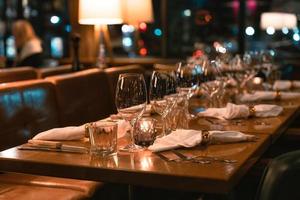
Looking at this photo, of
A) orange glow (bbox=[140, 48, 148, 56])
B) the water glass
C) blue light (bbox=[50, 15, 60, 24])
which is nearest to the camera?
the water glass

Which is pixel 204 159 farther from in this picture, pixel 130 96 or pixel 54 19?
pixel 54 19

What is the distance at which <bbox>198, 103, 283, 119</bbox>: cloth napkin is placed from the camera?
8.06 feet

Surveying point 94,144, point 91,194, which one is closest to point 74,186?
point 91,194

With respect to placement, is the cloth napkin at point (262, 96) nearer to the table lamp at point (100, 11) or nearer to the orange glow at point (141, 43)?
the table lamp at point (100, 11)

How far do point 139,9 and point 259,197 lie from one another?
16.2ft

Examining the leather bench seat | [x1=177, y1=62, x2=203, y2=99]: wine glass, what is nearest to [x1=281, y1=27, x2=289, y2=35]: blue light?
the leather bench seat

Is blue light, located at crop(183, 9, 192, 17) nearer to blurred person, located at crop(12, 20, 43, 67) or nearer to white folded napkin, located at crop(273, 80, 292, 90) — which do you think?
blurred person, located at crop(12, 20, 43, 67)

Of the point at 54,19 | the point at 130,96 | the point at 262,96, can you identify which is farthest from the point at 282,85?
the point at 54,19

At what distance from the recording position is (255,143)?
1938mm

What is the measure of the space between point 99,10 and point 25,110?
2.32m

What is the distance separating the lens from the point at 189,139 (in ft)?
6.29

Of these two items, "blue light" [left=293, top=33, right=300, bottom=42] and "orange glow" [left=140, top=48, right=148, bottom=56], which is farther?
"orange glow" [left=140, top=48, right=148, bottom=56]

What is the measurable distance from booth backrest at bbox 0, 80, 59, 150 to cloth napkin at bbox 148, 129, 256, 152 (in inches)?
40.0

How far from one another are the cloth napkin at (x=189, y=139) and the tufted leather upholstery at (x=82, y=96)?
1.35m
